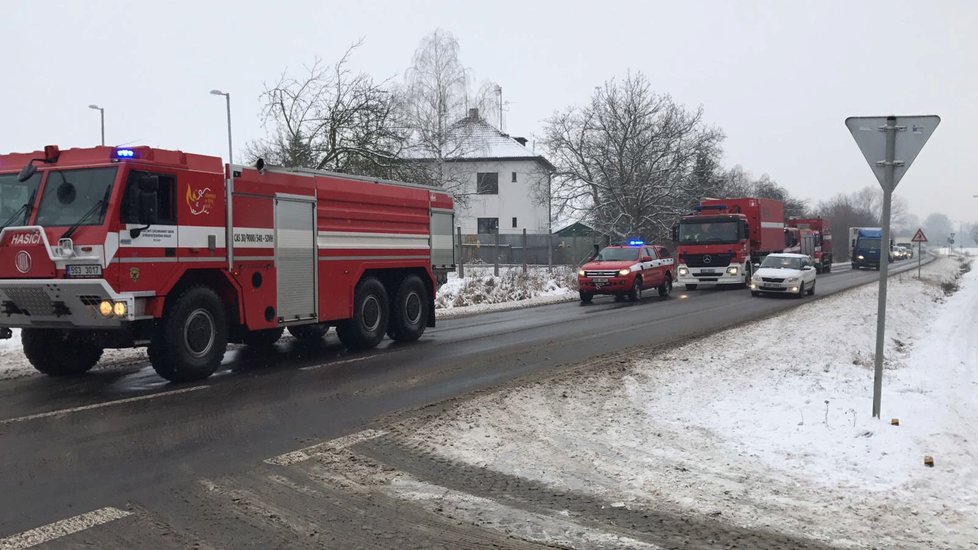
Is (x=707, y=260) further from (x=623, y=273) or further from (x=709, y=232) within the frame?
(x=623, y=273)

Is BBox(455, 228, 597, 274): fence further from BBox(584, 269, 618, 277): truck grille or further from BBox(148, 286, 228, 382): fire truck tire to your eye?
BBox(148, 286, 228, 382): fire truck tire

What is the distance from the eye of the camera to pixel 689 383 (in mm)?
9539

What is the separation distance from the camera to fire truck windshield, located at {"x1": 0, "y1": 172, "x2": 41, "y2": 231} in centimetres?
893

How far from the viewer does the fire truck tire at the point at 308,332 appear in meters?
13.3

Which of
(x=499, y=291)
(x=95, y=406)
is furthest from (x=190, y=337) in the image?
(x=499, y=291)

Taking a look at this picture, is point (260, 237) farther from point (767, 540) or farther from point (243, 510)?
point (767, 540)

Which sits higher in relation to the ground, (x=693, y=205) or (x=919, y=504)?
(x=693, y=205)

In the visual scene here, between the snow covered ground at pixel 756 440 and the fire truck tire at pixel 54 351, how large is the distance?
5.53 m

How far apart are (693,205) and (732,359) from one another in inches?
1222

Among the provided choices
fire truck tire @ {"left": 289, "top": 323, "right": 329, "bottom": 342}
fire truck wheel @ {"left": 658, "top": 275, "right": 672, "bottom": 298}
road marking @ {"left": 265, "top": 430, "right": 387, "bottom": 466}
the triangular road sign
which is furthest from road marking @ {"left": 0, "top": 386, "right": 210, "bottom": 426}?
fire truck wheel @ {"left": 658, "top": 275, "right": 672, "bottom": 298}

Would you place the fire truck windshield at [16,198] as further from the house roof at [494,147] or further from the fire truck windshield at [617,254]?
the house roof at [494,147]

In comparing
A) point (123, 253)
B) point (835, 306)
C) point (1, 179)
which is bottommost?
point (835, 306)

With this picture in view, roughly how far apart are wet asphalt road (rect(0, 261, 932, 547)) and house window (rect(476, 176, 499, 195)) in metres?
47.5

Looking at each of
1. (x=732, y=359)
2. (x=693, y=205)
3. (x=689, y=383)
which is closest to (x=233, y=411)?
(x=689, y=383)
